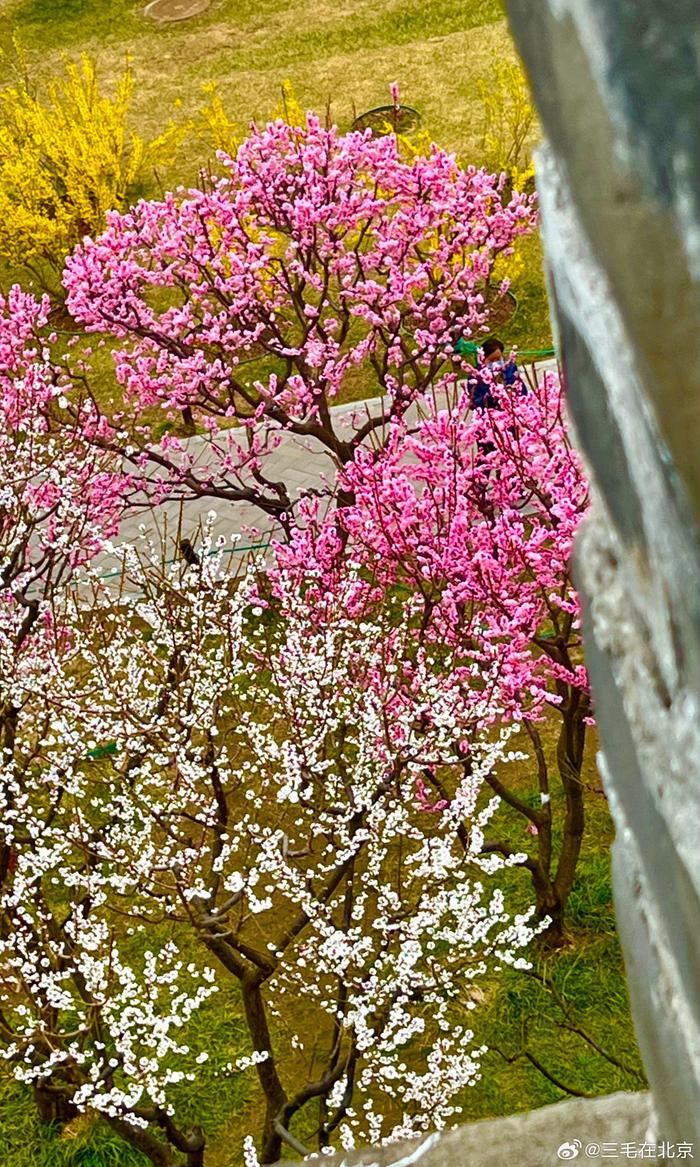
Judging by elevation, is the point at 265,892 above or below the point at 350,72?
below

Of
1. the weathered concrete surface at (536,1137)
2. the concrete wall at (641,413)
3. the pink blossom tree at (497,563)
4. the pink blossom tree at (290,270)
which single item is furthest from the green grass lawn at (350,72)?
the concrete wall at (641,413)

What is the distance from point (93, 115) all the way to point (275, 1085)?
10.7m

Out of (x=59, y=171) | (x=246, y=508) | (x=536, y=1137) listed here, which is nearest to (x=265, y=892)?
(x=246, y=508)

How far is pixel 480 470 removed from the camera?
7422 mm

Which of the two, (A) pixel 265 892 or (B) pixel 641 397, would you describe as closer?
(B) pixel 641 397

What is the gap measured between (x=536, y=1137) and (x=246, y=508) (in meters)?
9.62

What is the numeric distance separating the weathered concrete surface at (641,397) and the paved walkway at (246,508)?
917 centimetres

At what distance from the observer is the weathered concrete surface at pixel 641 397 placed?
62cm

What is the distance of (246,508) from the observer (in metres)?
11.1

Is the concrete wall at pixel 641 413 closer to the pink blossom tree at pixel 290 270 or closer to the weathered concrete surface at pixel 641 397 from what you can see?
the weathered concrete surface at pixel 641 397

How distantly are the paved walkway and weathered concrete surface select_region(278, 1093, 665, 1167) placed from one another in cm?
853

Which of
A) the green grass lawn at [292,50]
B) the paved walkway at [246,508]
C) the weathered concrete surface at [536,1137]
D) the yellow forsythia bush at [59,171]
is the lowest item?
the weathered concrete surface at [536,1137]

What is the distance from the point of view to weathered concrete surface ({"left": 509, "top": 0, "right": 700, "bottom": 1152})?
0.62 meters

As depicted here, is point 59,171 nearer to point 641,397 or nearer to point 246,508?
point 246,508
